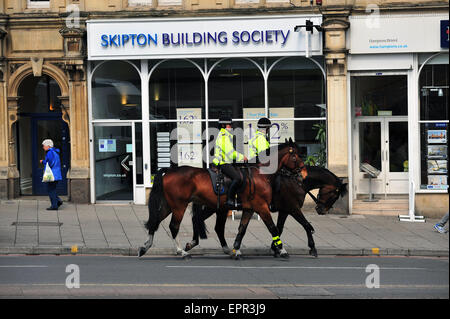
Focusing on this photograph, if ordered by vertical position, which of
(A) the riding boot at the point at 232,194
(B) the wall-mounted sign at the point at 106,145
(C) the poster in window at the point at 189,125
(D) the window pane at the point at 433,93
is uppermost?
(D) the window pane at the point at 433,93

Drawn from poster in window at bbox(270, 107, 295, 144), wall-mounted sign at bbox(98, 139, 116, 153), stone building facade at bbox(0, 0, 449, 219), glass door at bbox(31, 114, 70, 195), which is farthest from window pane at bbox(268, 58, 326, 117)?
glass door at bbox(31, 114, 70, 195)

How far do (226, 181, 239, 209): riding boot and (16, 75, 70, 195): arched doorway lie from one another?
979 centimetres

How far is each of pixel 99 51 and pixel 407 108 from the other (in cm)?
887

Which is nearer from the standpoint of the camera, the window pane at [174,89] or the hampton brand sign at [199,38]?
the hampton brand sign at [199,38]

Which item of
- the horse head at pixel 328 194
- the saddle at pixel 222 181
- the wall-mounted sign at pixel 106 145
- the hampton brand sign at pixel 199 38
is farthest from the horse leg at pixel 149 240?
the wall-mounted sign at pixel 106 145

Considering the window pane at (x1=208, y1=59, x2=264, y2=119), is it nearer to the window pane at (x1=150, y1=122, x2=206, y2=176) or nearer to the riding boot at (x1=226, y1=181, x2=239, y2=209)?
the window pane at (x1=150, y1=122, x2=206, y2=176)

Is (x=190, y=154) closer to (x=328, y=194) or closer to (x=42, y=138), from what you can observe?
(x=42, y=138)

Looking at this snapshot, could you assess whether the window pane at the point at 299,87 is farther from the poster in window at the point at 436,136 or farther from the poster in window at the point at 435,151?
the poster in window at the point at 435,151

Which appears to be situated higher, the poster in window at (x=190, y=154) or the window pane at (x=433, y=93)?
the window pane at (x=433, y=93)

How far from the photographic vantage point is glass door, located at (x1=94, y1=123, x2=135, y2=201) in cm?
1981

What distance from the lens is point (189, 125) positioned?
1947 cm

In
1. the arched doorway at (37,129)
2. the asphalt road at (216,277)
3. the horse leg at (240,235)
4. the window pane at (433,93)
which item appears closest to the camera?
the asphalt road at (216,277)

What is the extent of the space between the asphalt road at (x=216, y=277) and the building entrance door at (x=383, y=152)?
667cm

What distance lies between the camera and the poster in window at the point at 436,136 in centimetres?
1877
